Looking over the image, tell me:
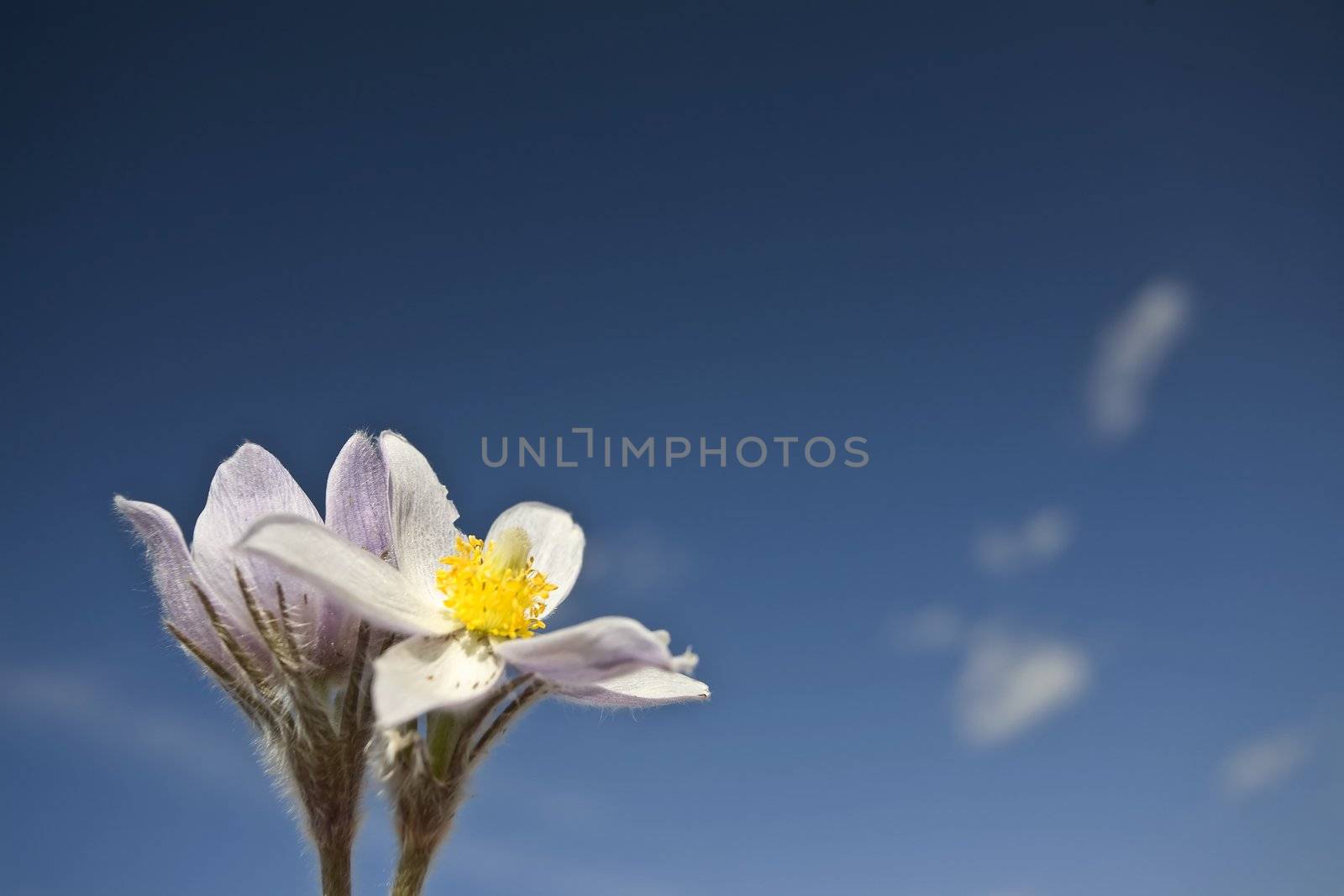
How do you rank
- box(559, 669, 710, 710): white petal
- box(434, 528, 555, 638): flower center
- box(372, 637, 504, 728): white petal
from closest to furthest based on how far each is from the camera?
1. box(372, 637, 504, 728): white petal
2. box(559, 669, 710, 710): white petal
3. box(434, 528, 555, 638): flower center

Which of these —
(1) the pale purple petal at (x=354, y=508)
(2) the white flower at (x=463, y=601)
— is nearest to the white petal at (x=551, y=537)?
(2) the white flower at (x=463, y=601)

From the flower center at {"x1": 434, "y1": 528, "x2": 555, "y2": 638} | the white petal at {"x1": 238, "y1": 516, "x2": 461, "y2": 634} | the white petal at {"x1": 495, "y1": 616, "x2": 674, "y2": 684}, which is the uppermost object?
the flower center at {"x1": 434, "y1": 528, "x2": 555, "y2": 638}

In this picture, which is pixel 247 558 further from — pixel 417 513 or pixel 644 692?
pixel 644 692

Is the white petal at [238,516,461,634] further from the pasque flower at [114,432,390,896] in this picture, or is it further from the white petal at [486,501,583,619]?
the white petal at [486,501,583,619]

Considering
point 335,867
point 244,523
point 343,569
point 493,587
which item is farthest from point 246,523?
point 335,867

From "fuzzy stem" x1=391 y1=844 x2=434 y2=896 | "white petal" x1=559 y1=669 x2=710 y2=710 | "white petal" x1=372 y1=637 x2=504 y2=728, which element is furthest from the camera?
"white petal" x1=559 y1=669 x2=710 y2=710

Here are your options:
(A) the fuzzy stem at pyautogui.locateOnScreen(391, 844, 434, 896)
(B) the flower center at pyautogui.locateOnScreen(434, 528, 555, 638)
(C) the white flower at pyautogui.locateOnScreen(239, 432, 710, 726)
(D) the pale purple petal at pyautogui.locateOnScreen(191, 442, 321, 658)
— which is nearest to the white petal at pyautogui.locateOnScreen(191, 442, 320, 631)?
(D) the pale purple petal at pyautogui.locateOnScreen(191, 442, 321, 658)

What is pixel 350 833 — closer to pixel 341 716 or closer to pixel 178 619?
pixel 341 716
